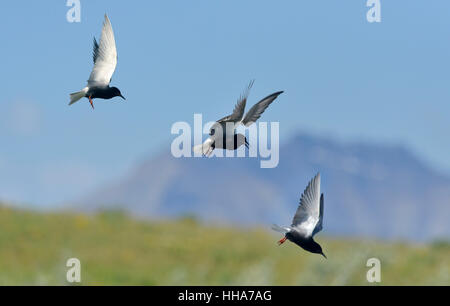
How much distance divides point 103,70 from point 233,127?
0.98 meters

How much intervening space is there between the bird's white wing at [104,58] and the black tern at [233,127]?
2.49 feet

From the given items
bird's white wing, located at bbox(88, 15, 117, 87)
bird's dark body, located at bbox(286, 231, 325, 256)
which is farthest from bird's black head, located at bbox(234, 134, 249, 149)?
bird's white wing, located at bbox(88, 15, 117, 87)

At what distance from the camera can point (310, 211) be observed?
168 inches

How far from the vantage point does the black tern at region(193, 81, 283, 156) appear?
4406mm

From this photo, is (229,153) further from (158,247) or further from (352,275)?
(158,247)

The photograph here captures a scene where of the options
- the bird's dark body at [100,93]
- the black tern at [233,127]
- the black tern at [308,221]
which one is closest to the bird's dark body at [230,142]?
the black tern at [233,127]

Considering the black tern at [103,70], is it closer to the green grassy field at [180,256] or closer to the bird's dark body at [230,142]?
the bird's dark body at [230,142]

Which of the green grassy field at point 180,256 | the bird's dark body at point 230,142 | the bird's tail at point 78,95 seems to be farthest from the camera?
the green grassy field at point 180,256

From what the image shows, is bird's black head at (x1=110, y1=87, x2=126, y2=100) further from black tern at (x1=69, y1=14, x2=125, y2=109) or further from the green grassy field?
the green grassy field

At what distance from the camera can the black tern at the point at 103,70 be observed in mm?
4445

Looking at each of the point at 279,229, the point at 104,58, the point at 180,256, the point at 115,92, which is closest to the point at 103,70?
the point at 104,58
